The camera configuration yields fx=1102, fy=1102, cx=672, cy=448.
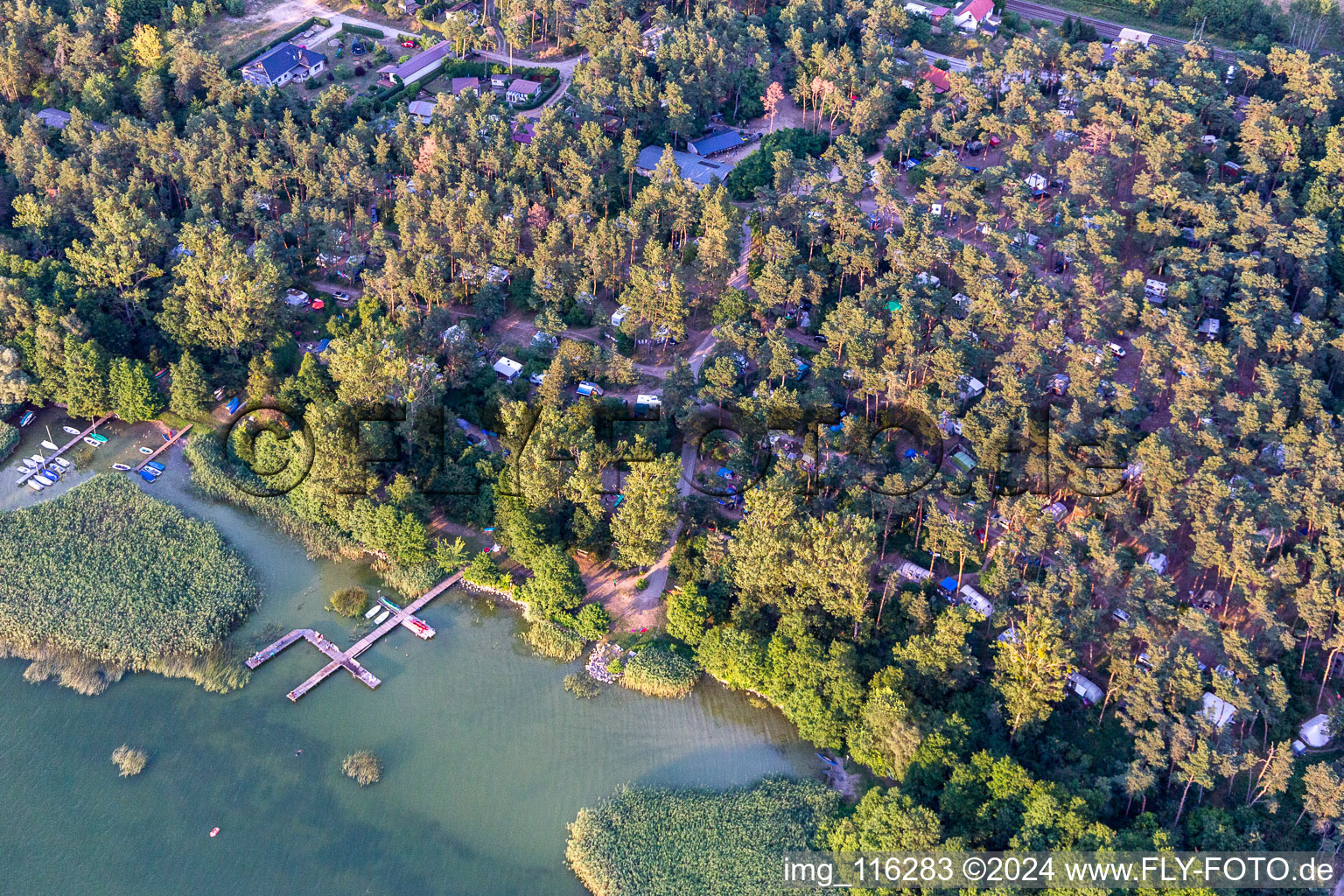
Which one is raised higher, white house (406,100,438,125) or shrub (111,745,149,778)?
white house (406,100,438,125)

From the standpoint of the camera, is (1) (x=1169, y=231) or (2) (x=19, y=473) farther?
(1) (x=1169, y=231)

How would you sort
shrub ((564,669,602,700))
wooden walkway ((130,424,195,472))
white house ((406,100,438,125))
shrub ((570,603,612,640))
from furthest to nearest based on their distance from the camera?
white house ((406,100,438,125)) → wooden walkway ((130,424,195,472)) → shrub ((570,603,612,640)) → shrub ((564,669,602,700))

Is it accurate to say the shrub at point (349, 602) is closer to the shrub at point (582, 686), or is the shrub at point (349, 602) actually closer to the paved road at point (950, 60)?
the shrub at point (582, 686)

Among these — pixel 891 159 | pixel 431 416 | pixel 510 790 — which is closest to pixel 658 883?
pixel 510 790

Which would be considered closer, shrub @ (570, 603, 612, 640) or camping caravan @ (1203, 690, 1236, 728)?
camping caravan @ (1203, 690, 1236, 728)

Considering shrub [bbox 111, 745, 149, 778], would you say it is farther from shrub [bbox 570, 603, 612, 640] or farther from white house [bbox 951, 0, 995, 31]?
white house [bbox 951, 0, 995, 31]

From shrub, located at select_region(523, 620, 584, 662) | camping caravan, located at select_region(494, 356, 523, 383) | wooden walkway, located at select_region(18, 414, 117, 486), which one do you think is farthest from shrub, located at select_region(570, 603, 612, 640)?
wooden walkway, located at select_region(18, 414, 117, 486)

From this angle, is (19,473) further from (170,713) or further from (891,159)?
(891,159)
